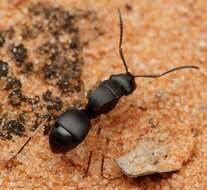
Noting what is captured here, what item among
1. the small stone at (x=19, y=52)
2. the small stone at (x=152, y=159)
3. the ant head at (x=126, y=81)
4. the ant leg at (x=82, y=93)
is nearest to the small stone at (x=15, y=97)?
the small stone at (x=19, y=52)

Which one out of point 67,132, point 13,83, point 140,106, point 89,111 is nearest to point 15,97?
point 13,83

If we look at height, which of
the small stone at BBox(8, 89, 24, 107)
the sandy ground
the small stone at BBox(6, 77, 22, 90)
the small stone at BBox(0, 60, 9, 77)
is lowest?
the sandy ground

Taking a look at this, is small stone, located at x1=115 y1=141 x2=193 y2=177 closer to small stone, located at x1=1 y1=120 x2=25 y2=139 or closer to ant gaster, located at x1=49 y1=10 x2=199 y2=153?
ant gaster, located at x1=49 y1=10 x2=199 y2=153

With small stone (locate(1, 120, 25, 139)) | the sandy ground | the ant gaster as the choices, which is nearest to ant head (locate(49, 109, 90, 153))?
the ant gaster

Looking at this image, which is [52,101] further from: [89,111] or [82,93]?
[89,111]

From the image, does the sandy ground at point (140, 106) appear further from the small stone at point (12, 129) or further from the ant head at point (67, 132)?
the ant head at point (67, 132)

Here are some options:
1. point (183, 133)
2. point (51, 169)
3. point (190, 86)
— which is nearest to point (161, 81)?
point (190, 86)
